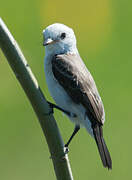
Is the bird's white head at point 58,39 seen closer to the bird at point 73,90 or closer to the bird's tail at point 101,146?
the bird at point 73,90

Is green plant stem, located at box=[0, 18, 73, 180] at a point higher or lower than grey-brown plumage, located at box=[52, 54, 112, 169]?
higher

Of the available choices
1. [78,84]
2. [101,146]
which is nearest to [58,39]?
[78,84]

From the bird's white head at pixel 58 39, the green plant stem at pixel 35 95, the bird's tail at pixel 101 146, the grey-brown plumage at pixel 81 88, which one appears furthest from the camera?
the bird's white head at pixel 58 39

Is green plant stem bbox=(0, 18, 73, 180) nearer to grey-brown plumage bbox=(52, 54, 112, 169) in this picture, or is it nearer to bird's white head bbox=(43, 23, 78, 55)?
grey-brown plumage bbox=(52, 54, 112, 169)

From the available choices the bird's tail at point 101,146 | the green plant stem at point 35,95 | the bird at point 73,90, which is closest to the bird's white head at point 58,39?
the bird at point 73,90

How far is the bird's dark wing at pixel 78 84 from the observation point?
3.01m

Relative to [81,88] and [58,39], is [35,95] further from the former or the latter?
[58,39]

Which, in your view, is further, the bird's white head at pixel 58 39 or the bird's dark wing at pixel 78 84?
the bird's white head at pixel 58 39

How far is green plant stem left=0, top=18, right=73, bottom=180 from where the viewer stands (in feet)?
5.98

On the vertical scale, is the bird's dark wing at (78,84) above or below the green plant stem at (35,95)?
below

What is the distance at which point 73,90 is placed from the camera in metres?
3.08

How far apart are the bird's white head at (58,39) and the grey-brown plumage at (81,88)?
0.27 ft

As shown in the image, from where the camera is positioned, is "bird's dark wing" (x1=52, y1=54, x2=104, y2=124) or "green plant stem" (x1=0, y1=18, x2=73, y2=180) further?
"bird's dark wing" (x1=52, y1=54, x2=104, y2=124)

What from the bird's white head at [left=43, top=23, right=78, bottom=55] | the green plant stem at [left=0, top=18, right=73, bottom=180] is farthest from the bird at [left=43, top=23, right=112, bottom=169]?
the green plant stem at [left=0, top=18, right=73, bottom=180]
